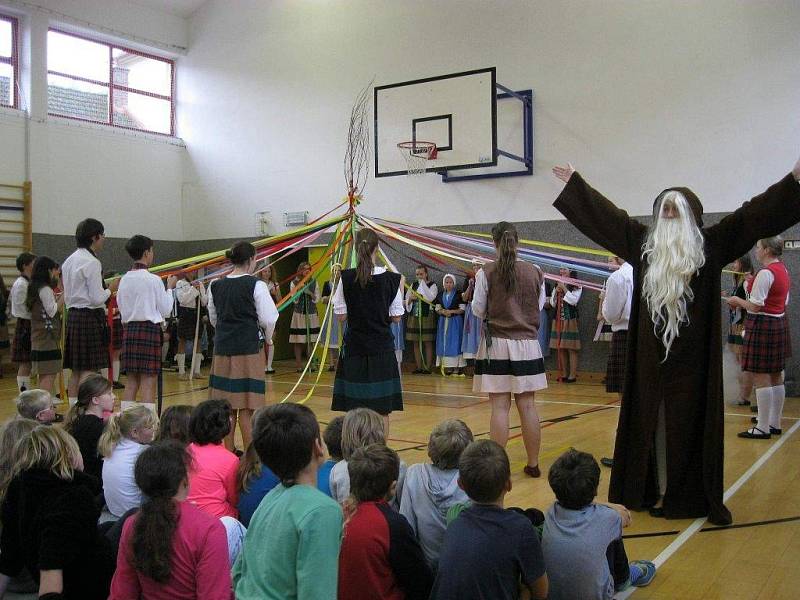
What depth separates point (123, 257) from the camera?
13.1 meters

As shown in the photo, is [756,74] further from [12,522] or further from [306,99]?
[12,522]

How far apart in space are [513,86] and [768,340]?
5807mm

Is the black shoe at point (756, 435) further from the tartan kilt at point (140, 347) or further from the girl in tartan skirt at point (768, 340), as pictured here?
the tartan kilt at point (140, 347)

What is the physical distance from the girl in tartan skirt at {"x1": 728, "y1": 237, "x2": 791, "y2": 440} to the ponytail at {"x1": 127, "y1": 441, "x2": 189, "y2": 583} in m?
4.96

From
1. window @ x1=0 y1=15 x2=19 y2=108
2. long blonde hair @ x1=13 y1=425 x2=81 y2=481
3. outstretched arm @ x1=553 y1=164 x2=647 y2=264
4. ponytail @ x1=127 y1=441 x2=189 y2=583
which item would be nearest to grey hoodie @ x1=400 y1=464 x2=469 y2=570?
ponytail @ x1=127 y1=441 x2=189 y2=583

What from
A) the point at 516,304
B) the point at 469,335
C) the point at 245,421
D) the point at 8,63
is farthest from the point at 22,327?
the point at 8,63

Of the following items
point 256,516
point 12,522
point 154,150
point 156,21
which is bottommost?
point 12,522

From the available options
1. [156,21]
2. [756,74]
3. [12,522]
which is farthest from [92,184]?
[12,522]

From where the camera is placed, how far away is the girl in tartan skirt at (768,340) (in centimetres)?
600

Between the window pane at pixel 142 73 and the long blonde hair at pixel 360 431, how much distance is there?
467 inches

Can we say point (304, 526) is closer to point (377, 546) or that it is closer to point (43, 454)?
point (377, 546)

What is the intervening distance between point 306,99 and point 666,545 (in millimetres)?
10559

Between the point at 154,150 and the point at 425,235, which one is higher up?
the point at 154,150

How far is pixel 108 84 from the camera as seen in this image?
13008 mm
